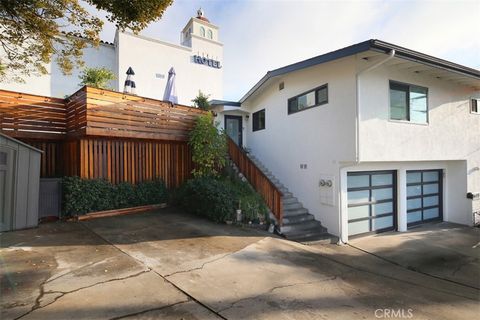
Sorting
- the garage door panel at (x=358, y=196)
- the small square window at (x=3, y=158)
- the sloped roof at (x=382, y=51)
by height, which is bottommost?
the garage door panel at (x=358, y=196)

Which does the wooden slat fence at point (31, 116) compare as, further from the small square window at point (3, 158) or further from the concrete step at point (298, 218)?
the concrete step at point (298, 218)

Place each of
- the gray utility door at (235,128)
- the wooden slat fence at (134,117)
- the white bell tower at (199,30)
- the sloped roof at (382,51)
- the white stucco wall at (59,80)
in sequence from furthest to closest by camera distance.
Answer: the white bell tower at (199,30) → the gray utility door at (235,128) → the white stucco wall at (59,80) → the wooden slat fence at (134,117) → the sloped roof at (382,51)

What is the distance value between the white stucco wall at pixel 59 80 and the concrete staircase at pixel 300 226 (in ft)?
31.8

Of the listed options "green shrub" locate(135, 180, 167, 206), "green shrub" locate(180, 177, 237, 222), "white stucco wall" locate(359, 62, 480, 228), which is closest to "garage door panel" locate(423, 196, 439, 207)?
"white stucco wall" locate(359, 62, 480, 228)

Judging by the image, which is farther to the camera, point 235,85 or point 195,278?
point 235,85

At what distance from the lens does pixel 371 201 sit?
8.20 meters

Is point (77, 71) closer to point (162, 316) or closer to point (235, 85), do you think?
point (235, 85)

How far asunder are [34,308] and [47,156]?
6.62m

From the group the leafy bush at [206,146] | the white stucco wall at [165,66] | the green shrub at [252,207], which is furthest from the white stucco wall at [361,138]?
the white stucco wall at [165,66]

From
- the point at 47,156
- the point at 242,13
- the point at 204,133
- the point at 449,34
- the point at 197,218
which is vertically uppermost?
the point at 242,13

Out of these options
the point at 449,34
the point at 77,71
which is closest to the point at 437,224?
the point at 449,34

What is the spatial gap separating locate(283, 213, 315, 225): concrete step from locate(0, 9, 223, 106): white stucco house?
9.51m

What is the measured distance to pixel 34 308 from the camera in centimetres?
297

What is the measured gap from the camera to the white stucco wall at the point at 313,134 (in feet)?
23.6
